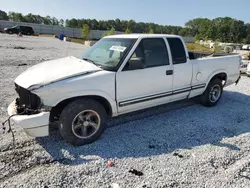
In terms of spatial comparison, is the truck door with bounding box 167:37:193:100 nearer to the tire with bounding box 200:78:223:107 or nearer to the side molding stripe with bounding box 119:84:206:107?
the side molding stripe with bounding box 119:84:206:107

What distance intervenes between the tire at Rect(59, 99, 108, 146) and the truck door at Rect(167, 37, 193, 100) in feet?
6.10

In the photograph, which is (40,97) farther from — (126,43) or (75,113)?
(126,43)

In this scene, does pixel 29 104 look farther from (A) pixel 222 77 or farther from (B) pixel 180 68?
(A) pixel 222 77

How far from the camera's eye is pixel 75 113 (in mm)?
3646

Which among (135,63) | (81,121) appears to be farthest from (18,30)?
(81,121)

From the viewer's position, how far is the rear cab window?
16.1 feet

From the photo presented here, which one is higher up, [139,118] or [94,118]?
[94,118]

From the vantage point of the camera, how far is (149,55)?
452 centimetres

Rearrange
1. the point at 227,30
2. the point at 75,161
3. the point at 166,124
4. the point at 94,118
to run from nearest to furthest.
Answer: the point at 75,161 < the point at 94,118 < the point at 166,124 < the point at 227,30

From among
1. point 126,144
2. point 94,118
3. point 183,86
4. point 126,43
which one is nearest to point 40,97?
point 94,118

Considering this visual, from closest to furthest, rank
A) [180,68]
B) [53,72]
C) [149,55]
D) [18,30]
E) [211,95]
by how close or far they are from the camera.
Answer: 1. [53,72]
2. [149,55]
3. [180,68]
4. [211,95]
5. [18,30]

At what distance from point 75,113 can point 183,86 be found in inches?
104

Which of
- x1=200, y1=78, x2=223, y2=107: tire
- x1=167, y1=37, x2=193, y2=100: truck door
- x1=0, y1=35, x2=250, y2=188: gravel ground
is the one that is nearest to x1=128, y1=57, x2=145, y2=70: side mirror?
x1=167, y1=37, x2=193, y2=100: truck door

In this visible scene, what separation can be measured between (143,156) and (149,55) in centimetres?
198
